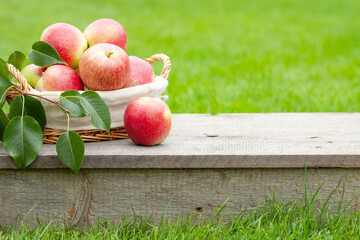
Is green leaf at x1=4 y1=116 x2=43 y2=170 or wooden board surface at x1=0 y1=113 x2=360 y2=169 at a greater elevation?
green leaf at x1=4 y1=116 x2=43 y2=170

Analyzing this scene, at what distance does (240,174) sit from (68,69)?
71 cm

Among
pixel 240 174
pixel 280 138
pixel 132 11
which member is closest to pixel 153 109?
pixel 240 174

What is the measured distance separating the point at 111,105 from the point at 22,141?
1.13 feet

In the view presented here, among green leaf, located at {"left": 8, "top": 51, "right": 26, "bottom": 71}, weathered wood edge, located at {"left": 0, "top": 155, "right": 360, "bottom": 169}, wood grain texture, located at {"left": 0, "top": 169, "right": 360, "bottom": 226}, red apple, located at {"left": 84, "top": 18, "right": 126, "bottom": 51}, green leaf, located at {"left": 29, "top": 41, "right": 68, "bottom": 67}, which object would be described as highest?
red apple, located at {"left": 84, "top": 18, "right": 126, "bottom": 51}

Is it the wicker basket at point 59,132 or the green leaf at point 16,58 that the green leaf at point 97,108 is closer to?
the wicker basket at point 59,132

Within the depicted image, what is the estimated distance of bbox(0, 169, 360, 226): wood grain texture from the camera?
5.82ft

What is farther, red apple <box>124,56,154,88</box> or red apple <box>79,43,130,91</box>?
red apple <box>124,56,154,88</box>

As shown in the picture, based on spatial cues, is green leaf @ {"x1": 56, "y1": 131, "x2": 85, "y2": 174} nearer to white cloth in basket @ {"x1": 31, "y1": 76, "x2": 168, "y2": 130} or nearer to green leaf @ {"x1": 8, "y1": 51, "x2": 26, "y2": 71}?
white cloth in basket @ {"x1": 31, "y1": 76, "x2": 168, "y2": 130}

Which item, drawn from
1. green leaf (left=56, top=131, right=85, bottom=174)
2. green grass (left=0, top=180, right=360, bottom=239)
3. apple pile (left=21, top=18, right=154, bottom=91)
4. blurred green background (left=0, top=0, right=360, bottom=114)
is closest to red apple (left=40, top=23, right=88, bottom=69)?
apple pile (left=21, top=18, right=154, bottom=91)

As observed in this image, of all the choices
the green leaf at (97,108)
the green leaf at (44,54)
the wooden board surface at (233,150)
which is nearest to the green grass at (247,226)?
the wooden board surface at (233,150)

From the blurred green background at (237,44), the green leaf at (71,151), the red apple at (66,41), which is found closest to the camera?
the green leaf at (71,151)

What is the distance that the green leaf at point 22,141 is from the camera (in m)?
1.69

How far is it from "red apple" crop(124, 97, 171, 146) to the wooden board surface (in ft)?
0.12

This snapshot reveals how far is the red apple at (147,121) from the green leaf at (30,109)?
282 mm
